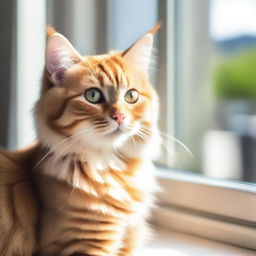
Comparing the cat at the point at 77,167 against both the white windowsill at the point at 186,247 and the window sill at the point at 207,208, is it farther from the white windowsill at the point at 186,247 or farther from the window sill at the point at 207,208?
the window sill at the point at 207,208

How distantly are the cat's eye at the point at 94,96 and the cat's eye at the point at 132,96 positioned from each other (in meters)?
0.08

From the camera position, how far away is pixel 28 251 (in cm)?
103

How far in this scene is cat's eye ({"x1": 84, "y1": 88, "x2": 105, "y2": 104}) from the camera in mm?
1053

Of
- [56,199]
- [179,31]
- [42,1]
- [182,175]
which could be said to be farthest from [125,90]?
[42,1]

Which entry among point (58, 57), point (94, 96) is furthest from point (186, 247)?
point (58, 57)

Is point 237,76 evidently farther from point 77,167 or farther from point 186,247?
point 77,167

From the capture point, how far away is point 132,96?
3.67 feet

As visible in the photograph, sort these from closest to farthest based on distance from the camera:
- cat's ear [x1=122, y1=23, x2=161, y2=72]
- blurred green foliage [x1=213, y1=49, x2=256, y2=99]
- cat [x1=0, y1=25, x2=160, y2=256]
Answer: cat [x1=0, y1=25, x2=160, y2=256] → cat's ear [x1=122, y1=23, x2=161, y2=72] → blurred green foliage [x1=213, y1=49, x2=256, y2=99]

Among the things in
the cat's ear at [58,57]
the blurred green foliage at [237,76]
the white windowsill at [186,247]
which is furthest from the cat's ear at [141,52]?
the blurred green foliage at [237,76]

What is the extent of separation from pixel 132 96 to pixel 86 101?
14 cm

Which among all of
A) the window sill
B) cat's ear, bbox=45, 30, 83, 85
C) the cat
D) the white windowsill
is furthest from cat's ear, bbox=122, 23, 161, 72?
the white windowsill

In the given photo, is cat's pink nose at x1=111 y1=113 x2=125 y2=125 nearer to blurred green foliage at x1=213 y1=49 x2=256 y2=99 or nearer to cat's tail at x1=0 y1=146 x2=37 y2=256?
cat's tail at x1=0 y1=146 x2=37 y2=256

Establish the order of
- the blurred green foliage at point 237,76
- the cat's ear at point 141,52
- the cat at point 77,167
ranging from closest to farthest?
the cat at point 77,167, the cat's ear at point 141,52, the blurred green foliage at point 237,76

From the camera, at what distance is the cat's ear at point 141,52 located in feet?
3.67
